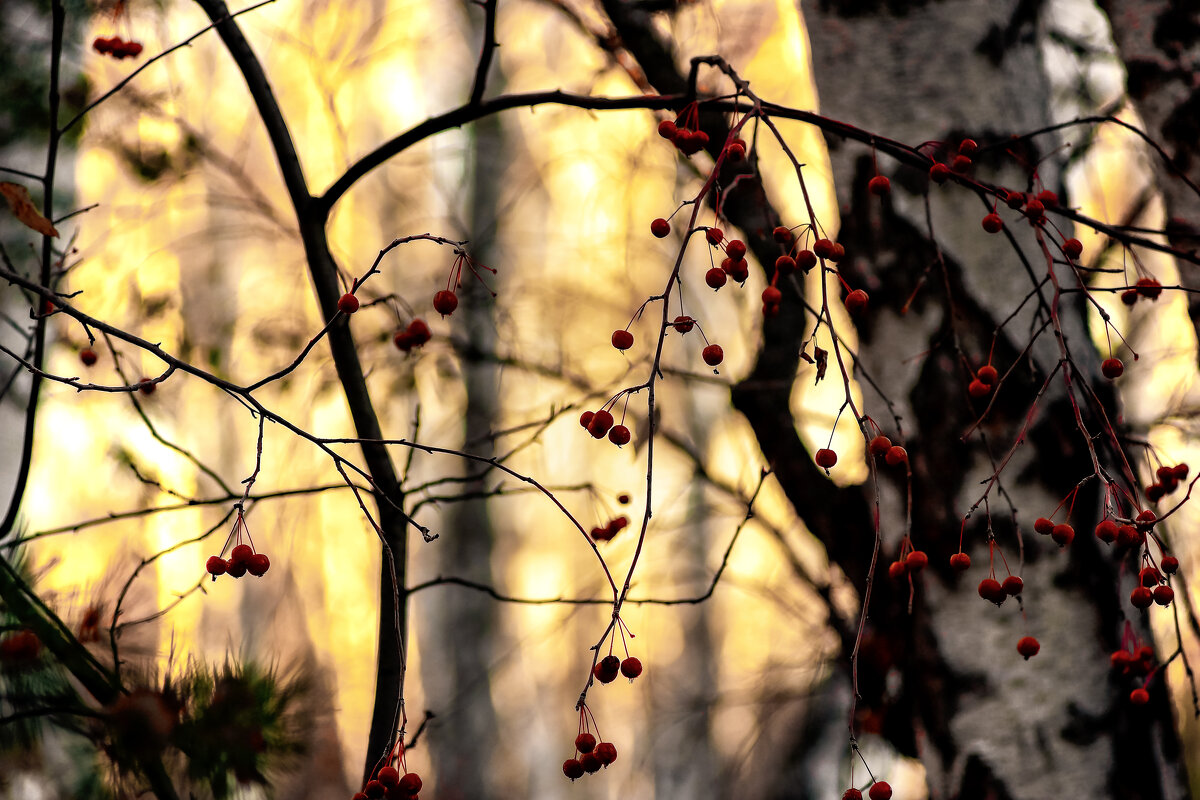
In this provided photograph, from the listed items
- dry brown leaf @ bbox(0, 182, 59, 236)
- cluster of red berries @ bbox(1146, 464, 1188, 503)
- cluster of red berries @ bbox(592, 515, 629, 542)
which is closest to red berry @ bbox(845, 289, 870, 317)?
cluster of red berries @ bbox(1146, 464, 1188, 503)

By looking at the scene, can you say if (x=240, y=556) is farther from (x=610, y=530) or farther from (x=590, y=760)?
(x=610, y=530)

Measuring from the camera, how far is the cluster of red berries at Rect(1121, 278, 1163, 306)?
0.88 meters

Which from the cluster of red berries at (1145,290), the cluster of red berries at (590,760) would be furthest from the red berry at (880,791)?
the cluster of red berries at (1145,290)

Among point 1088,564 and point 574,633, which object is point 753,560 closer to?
point 574,633

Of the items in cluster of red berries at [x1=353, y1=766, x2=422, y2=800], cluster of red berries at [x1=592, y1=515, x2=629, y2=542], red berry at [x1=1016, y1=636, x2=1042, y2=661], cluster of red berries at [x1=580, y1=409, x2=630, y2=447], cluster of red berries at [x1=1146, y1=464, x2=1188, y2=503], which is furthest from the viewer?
cluster of red berries at [x1=592, y1=515, x2=629, y2=542]

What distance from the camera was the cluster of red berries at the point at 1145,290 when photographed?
2.87 ft

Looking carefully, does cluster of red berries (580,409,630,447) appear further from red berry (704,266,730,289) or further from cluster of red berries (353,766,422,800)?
cluster of red berries (353,766,422,800)

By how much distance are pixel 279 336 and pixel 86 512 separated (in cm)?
389

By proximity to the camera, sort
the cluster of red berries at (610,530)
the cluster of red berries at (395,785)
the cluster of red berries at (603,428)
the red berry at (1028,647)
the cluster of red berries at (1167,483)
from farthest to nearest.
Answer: the cluster of red berries at (610,530)
the cluster of red berries at (1167,483)
the red berry at (1028,647)
the cluster of red berries at (603,428)
the cluster of red berries at (395,785)

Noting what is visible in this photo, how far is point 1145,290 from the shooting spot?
2.93ft

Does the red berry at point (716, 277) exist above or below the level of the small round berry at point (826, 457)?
above

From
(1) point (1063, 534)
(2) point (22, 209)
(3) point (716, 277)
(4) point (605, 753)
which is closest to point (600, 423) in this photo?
(3) point (716, 277)

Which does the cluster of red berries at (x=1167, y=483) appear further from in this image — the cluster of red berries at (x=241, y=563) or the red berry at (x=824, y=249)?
the cluster of red berries at (x=241, y=563)

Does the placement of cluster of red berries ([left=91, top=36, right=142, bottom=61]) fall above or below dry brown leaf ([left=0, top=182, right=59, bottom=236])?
above
